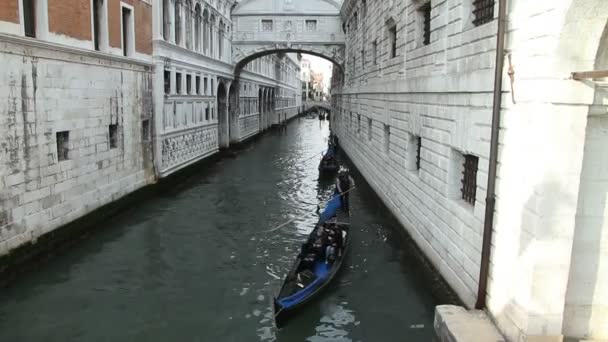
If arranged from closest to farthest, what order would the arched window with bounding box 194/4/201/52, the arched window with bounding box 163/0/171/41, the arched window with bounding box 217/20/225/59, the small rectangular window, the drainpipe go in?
the drainpipe → the small rectangular window → the arched window with bounding box 163/0/171/41 → the arched window with bounding box 194/4/201/52 → the arched window with bounding box 217/20/225/59

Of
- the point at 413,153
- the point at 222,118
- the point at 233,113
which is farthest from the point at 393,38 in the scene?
the point at 233,113

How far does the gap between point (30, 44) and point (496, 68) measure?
725 centimetres

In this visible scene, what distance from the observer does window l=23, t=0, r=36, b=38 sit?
27.5 feet

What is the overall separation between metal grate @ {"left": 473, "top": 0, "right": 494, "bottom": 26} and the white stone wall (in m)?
6.81

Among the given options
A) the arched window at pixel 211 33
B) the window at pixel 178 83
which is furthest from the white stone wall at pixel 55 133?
the arched window at pixel 211 33

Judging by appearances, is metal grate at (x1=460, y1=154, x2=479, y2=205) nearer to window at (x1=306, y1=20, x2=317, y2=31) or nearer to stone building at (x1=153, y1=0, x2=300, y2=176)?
stone building at (x1=153, y1=0, x2=300, y2=176)

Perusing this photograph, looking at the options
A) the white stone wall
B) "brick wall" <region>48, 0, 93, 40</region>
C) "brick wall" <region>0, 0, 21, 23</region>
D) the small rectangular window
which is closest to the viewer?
"brick wall" <region>0, 0, 21, 23</region>

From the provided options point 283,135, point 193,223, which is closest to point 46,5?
point 193,223

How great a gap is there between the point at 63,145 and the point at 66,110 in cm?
→ 67

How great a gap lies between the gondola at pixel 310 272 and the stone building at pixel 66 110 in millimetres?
4389

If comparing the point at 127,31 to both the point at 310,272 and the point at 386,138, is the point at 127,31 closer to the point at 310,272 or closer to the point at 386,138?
the point at 386,138

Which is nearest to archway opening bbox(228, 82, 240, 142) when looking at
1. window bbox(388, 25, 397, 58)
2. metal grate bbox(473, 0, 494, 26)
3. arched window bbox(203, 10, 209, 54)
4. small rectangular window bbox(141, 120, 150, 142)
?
arched window bbox(203, 10, 209, 54)

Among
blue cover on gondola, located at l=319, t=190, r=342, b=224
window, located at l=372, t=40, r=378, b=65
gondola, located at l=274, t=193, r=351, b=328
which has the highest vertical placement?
window, located at l=372, t=40, r=378, b=65

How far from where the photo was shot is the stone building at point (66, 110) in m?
7.79
